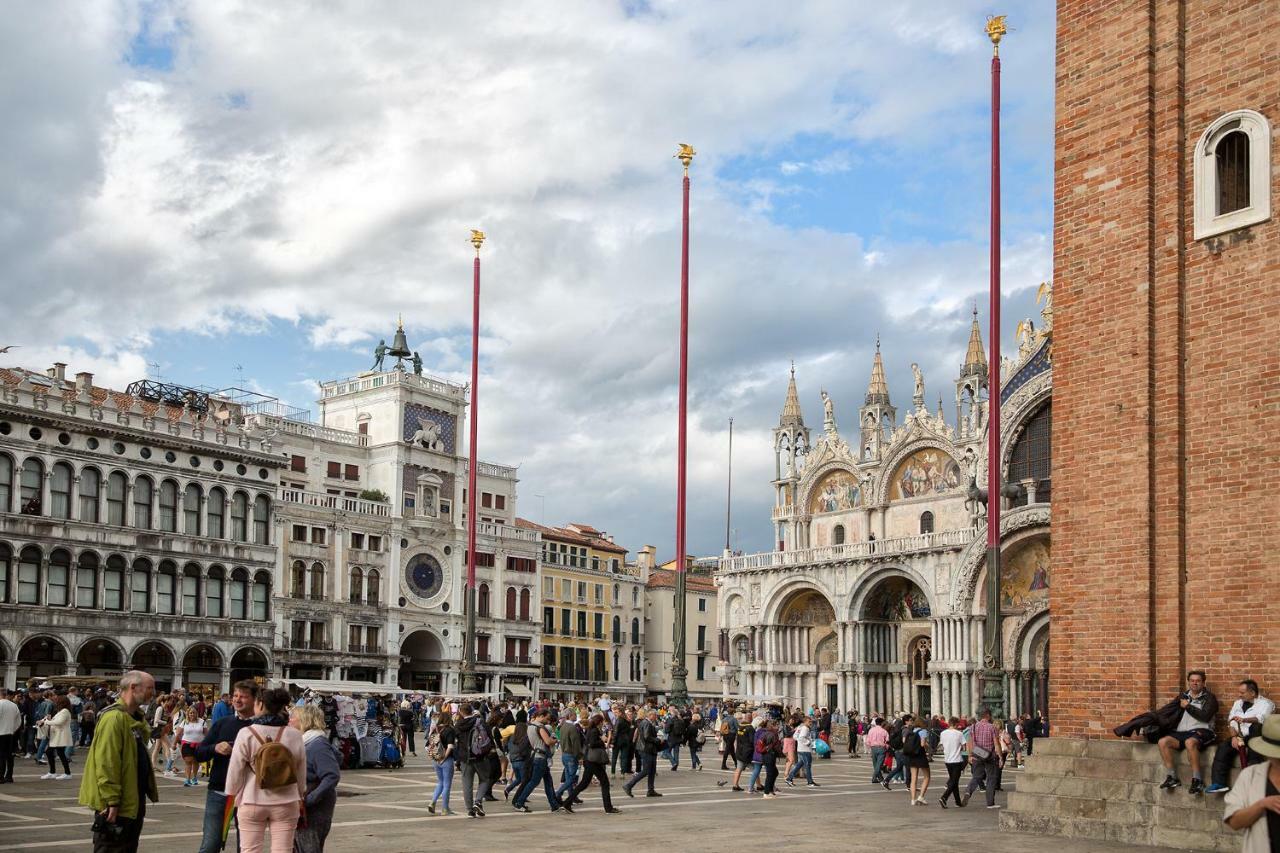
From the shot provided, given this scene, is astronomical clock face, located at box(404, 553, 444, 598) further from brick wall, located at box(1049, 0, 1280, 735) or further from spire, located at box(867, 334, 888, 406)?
brick wall, located at box(1049, 0, 1280, 735)

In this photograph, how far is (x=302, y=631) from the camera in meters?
63.1

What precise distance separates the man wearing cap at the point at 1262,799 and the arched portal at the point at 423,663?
64.7 metres

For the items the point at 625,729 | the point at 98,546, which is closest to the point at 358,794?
the point at 625,729

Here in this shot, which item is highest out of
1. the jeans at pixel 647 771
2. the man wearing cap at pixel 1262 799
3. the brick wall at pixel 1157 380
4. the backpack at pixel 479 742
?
the brick wall at pixel 1157 380

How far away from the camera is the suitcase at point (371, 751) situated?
30094 millimetres

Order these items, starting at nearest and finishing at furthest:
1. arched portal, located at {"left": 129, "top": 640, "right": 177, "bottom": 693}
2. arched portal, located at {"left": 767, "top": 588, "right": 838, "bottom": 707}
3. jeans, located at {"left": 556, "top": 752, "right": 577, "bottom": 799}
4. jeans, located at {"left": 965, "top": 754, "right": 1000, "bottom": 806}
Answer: jeans, located at {"left": 556, "top": 752, "right": 577, "bottom": 799} < jeans, located at {"left": 965, "top": 754, "right": 1000, "bottom": 806} < arched portal, located at {"left": 129, "top": 640, "right": 177, "bottom": 693} < arched portal, located at {"left": 767, "top": 588, "right": 838, "bottom": 707}

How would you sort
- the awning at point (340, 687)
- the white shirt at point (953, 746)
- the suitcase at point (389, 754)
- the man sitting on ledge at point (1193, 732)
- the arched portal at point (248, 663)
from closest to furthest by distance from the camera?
the man sitting on ledge at point (1193, 732) < the white shirt at point (953, 746) < the suitcase at point (389, 754) < the awning at point (340, 687) < the arched portal at point (248, 663)

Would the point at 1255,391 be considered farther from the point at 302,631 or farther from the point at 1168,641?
the point at 302,631

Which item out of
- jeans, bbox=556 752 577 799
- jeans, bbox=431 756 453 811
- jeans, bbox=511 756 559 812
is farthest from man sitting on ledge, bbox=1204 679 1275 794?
jeans, bbox=431 756 453 811

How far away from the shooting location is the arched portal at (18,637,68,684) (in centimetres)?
5034

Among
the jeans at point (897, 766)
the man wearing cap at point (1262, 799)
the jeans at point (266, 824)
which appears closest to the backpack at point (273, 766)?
the jeans at point (266, 824)

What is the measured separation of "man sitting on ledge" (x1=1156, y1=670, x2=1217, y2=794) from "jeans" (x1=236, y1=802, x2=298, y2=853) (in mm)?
10358

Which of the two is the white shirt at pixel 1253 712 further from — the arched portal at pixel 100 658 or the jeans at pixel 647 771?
the arched portal at pixel 100 658

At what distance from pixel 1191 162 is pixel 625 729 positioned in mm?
14545
